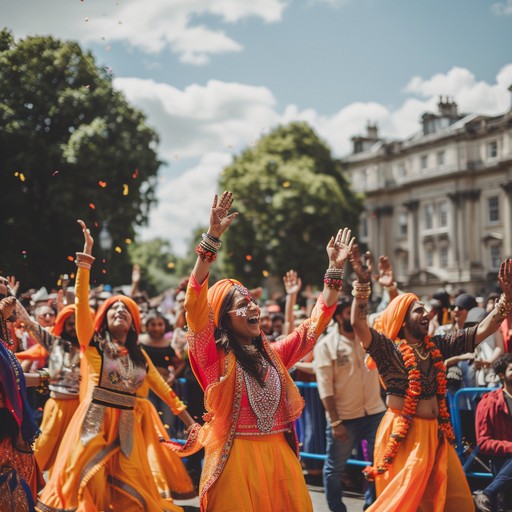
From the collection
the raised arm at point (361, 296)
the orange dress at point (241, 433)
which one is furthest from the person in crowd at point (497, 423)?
the orange dress at point (241, 433)

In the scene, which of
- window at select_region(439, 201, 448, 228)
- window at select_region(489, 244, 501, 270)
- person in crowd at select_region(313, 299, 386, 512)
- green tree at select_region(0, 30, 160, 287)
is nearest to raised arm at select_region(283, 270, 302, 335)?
person in crowd at select_region(313, 299, 386, 512)

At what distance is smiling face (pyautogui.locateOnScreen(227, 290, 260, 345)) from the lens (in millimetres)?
4477

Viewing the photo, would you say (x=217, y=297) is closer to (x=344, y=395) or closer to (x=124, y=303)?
(x=124, y=303)

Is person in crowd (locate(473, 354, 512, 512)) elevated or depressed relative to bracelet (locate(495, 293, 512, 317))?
depressed

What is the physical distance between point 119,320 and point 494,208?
5172 centimetres

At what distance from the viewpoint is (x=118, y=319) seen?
6.55 meters

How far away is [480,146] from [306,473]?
4987cm

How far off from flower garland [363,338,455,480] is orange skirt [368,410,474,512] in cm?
5

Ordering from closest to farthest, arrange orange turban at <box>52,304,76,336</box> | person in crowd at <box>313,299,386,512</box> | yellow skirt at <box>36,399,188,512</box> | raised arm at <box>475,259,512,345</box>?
raised arm at <box>475,259,512,345</box> < yellow skirt at <box>36,399,188,512</box> < person in crowd at <box>313,299,386,512</box> < orange turban at <box>52,304,76,336</box>

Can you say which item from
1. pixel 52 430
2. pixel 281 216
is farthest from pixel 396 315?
pixel 281 216

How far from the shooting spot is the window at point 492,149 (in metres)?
53.8

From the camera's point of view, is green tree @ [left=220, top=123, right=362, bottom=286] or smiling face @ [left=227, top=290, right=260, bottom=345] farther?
green tree @ [left=220, top=123, right=362, bottom=286]

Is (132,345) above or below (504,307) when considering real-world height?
below

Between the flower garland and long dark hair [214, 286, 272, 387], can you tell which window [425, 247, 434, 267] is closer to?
the flower garland
